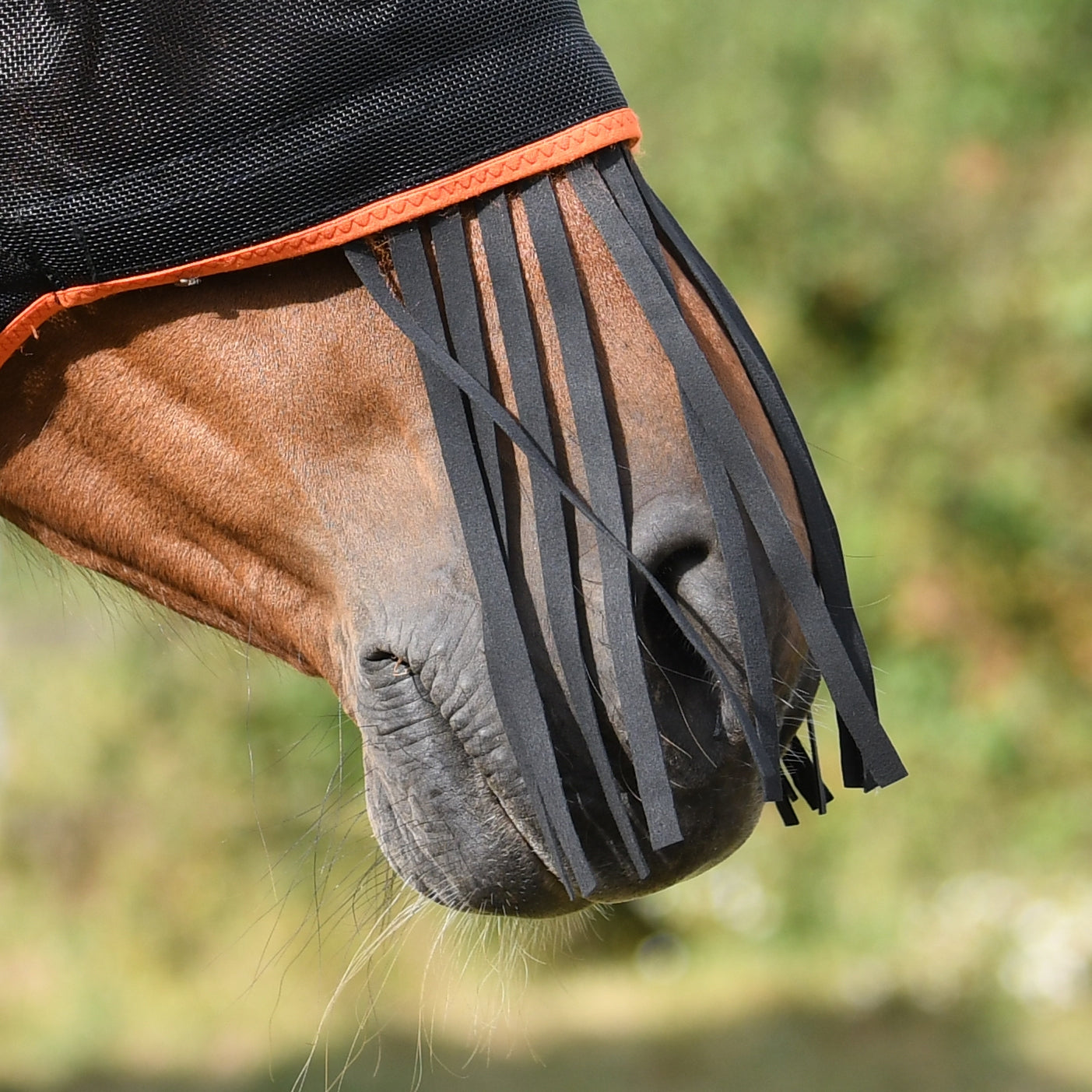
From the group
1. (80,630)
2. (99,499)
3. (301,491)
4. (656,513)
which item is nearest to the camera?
(656,513)

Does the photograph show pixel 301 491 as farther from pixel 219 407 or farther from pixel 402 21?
pixel 402 21

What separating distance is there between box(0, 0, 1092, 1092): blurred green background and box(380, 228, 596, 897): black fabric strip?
307cm

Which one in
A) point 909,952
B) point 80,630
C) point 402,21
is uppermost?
point 402,21

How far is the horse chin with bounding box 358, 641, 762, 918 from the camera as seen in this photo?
1224 millimetres

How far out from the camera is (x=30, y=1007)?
4742 millimetres

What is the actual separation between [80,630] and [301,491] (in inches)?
185

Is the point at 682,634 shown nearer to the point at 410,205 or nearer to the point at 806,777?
the point at 806,777

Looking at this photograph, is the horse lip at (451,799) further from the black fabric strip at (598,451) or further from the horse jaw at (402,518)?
the black fabric strip at (598,451)

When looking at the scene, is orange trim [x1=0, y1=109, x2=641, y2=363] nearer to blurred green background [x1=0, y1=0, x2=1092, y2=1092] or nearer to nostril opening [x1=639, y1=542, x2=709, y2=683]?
nostril opening [x1=639, y1=542, x2=709, y2=683]

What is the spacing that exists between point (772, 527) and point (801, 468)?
0.13 meters

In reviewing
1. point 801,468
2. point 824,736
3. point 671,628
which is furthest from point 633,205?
point 824,736

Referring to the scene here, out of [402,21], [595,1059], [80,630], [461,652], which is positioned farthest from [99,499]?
[80,630]

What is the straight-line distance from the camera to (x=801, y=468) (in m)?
1.33

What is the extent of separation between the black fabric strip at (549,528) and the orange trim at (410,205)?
0.03 m
